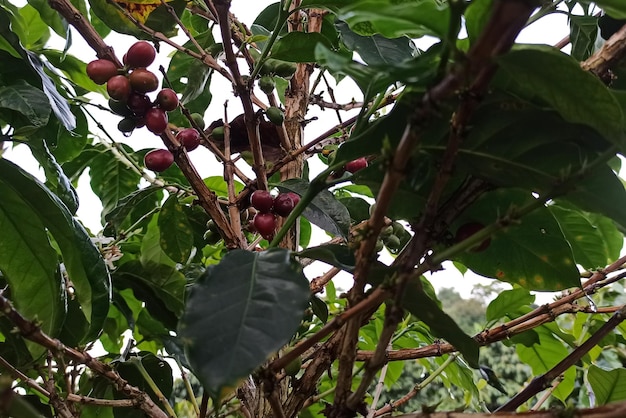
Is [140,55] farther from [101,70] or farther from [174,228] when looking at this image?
[174,228]

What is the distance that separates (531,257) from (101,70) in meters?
0.50

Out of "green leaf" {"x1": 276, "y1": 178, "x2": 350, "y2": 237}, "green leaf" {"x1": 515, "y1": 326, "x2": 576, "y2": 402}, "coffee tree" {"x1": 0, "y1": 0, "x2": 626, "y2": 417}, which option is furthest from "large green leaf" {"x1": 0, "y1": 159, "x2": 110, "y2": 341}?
"green leaf" {"x1": 515, "y1": 326, "x2": 576, "y2": 402}

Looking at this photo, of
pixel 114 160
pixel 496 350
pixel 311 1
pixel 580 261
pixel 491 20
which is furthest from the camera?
pixel 496 350

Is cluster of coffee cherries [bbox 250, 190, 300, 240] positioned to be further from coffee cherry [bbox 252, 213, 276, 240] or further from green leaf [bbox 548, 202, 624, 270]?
green leaf [bbox 548, 202, 624, 270]

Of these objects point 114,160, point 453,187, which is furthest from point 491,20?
point 114,160

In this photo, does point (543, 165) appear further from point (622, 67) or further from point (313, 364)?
point (313, 364)

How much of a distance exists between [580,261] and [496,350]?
4.91 meters

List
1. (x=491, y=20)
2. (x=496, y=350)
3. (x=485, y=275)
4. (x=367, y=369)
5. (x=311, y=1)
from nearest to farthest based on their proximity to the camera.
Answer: (x=491, y=20), (x=367, y=369), (x=485, y=275), (x=311, y=1), (x=496, y=350)

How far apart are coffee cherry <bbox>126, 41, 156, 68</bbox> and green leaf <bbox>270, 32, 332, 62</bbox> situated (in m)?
0.14

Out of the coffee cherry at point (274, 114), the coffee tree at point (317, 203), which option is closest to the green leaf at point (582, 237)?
the coffee tree at point (317, 203)

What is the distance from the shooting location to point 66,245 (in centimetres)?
65

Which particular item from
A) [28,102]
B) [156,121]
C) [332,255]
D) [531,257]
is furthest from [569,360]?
[28,102]

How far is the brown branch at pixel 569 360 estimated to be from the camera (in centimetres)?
48

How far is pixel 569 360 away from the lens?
505mm
